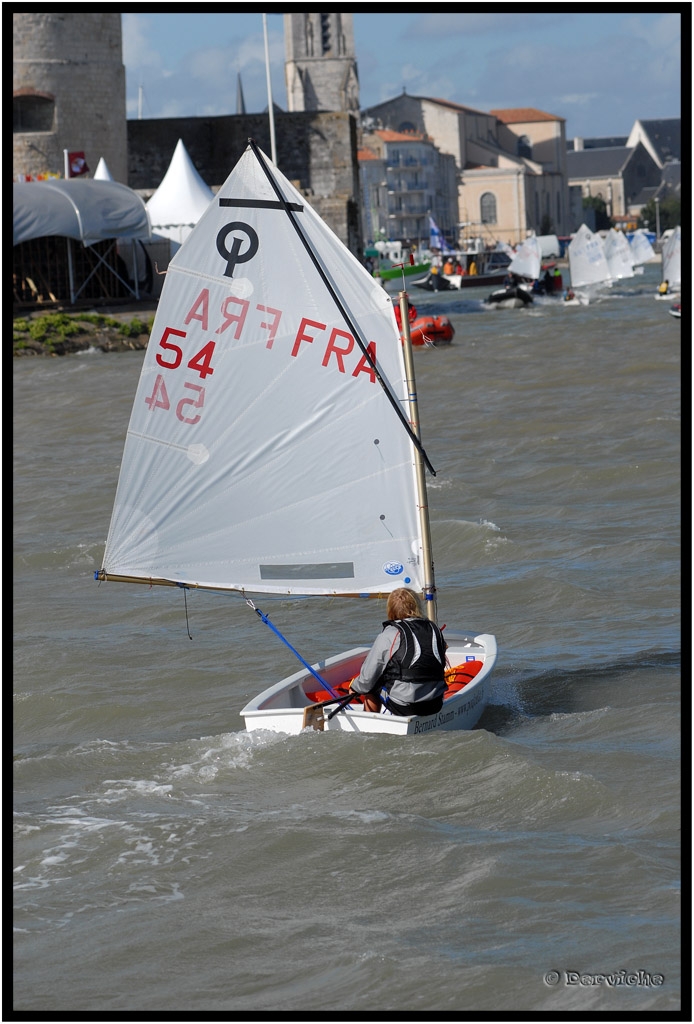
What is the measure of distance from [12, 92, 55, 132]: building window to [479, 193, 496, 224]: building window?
9003 cm

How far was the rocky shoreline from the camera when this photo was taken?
36312mm

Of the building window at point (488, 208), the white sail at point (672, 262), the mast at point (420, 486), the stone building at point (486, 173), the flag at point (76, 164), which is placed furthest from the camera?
the building window at point (488, 208)

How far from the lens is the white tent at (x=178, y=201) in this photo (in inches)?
1624

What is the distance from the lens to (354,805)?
780cm

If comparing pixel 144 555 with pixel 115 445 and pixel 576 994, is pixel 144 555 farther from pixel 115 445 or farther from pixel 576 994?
pixel 115 445

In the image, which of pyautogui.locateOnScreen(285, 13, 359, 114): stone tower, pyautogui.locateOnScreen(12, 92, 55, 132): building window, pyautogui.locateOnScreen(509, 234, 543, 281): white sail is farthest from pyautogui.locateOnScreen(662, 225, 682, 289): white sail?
pyautogui.locateOnScreen(285, 13, 359, 114): stone tower

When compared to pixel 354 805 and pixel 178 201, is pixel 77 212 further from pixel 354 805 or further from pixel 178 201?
pixel 354 805

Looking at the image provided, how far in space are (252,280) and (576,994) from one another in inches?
196

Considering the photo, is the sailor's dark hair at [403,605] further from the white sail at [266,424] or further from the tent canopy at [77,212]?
the tent canopy at [77,212]

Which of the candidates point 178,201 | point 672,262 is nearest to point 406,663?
point 178,201

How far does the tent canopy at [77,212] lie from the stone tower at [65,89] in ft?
20.5

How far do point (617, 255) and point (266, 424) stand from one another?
55.3 metres

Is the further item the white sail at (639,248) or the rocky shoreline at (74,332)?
the white sail at (639,248)

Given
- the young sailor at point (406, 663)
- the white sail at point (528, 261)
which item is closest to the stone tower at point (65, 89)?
the white sail at point (528, 261)
